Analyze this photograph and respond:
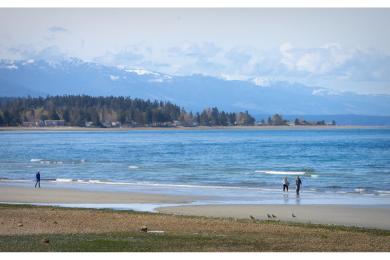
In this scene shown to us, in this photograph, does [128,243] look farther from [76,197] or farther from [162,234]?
[76,197]

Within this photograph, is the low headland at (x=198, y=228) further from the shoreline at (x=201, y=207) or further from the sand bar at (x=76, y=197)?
the sand bar at (x=76, y=197)

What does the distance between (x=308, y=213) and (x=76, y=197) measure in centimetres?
1245

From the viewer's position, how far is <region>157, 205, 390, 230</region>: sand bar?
27.0 m

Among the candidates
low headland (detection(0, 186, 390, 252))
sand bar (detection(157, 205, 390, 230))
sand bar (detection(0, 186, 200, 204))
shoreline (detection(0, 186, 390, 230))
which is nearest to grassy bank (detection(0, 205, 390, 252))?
low headland (detection(0, 186, 390, 252))

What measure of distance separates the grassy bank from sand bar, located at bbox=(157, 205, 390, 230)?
2.26 m

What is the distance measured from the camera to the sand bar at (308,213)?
88.7 feet

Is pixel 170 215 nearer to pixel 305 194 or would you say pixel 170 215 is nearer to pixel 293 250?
pixel 293 250

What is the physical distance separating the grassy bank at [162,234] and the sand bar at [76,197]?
7286mm

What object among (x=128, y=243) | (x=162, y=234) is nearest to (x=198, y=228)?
(x=162, y=234)

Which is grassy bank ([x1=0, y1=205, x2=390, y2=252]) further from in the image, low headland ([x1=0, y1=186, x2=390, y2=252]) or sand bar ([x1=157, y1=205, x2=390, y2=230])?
sand bar ([x1=157, y1=205, x2=390, y2=230])

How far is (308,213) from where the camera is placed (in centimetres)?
2953

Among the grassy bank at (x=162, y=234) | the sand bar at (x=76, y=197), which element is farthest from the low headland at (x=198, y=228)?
the sand bar at (x=76, y=197)

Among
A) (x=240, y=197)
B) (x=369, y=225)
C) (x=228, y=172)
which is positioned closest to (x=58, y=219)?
(x=369, y=225)
